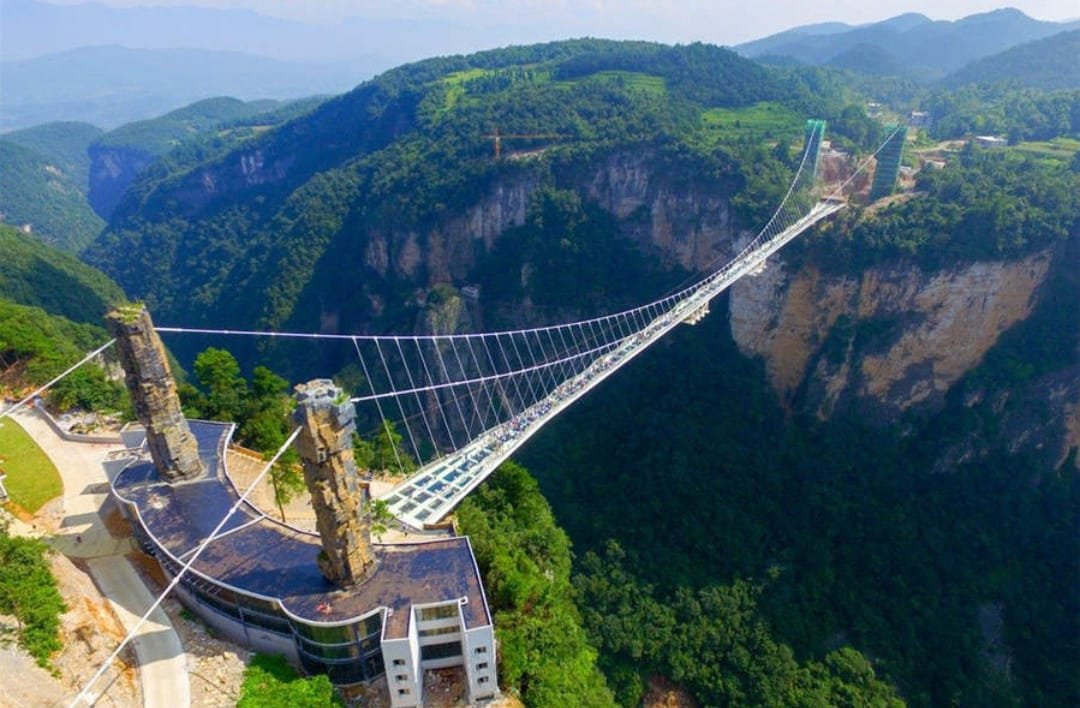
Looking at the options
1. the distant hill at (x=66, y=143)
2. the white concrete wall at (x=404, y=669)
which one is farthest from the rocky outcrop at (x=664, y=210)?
the distant hill at (x=66, y=143)

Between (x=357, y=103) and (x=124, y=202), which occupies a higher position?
(x=357, y=103)

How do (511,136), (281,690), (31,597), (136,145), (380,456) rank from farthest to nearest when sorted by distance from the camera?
(136,145), (511,136), (380,456), (31,597), (281,690)

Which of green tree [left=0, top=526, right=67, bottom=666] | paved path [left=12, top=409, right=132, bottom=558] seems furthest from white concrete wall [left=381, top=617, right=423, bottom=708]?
paved path [left=12, top=409, right=132, bottom=558]

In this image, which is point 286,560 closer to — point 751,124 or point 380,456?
point 380,456

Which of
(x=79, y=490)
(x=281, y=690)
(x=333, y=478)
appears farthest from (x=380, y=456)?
(x=281, y=690)

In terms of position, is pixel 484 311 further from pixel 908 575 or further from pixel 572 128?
pixel 908 575

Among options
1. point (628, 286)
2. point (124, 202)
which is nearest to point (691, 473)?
point (628, 286)
